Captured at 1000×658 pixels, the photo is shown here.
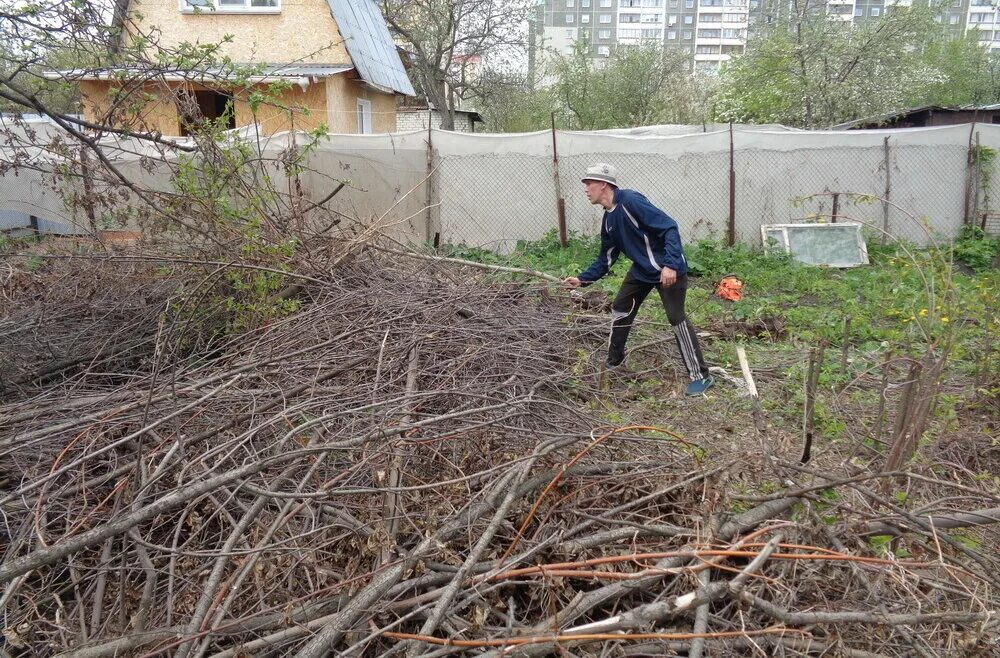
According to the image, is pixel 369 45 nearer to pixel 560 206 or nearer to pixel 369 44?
pixel 369 44

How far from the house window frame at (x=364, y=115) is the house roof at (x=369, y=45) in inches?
23.4

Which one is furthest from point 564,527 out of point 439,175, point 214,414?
point 439,175

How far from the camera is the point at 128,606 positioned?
2400mm

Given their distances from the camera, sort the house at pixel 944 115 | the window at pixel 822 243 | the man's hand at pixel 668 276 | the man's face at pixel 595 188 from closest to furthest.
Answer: the man's hand at pixel 668 276 < the man's face at pixel 595 188 < the window at pixel 822 243 < the house at pixel 944 115

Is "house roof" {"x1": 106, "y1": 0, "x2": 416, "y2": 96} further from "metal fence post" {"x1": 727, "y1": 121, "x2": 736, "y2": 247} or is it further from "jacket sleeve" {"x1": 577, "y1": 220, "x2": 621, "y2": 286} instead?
"jacket sleeve" {"x1": 577, "y1": 220, "x2": 621, "y2": 286}

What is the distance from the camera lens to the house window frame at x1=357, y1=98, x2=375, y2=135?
54.1ft

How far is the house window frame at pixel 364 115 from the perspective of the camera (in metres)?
16.5

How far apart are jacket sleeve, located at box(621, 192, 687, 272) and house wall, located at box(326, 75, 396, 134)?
31.4ft

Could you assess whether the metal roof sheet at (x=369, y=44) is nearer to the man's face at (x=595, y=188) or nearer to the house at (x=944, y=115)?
the man's face at (x=595, y=188)

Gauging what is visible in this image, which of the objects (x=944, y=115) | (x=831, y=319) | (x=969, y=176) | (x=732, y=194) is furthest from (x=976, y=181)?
(x=944, y=115)

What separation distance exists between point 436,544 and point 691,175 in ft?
27.7

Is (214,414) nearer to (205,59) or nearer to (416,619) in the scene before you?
(416,619)

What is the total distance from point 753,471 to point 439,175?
7.77 metres

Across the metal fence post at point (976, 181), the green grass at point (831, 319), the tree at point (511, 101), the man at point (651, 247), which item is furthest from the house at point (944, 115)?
the tree at point (511, 101)
